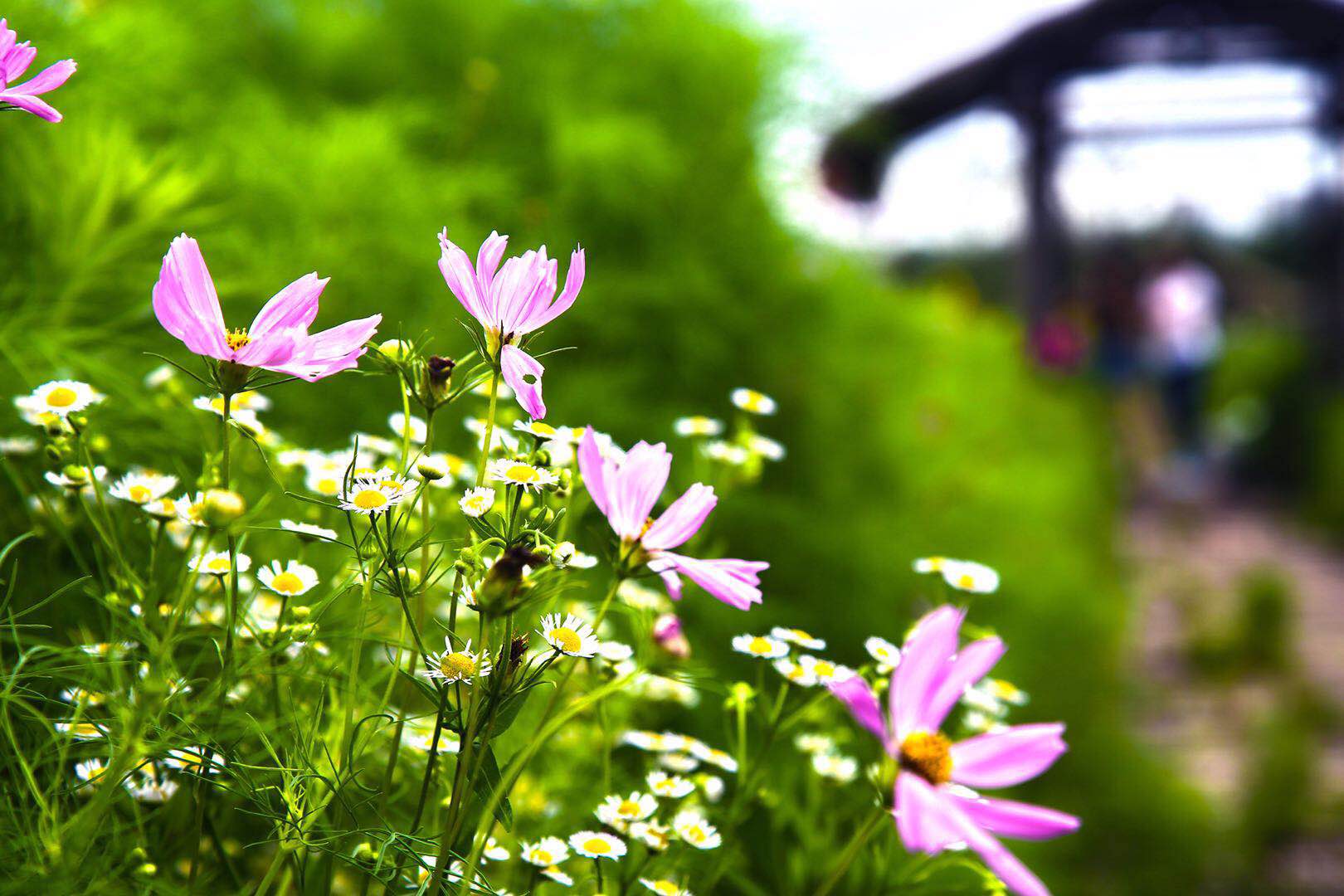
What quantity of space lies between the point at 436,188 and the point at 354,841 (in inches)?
30.3

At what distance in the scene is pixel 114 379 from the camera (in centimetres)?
68

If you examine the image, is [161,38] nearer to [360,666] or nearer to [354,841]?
[360,666]

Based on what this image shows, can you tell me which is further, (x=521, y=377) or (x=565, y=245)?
(x=565, y=245)

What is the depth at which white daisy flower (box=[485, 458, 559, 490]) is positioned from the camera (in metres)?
0.38

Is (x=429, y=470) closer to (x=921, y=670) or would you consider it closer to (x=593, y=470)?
(x=593, y=470)

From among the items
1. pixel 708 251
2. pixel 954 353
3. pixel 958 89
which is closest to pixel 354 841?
pixel 708 251

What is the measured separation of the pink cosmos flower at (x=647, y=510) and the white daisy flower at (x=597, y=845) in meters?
0.12

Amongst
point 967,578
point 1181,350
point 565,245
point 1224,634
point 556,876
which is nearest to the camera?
point 556,876

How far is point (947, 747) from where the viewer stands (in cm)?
39

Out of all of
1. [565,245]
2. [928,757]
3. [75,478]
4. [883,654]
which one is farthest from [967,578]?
[565,245]

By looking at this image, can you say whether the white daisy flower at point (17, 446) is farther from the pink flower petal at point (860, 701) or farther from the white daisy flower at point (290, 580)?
the pink flower petal at point (860, 701)

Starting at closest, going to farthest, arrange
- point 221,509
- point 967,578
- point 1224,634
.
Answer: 1. point 221,509
2. point 967,578
3. point 1224,634

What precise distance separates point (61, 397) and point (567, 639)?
0.24 meters

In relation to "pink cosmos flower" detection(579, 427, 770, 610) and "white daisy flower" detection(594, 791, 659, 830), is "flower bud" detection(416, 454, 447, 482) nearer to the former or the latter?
"pink cosmos flower" detection(579, 427, 770, 610)
